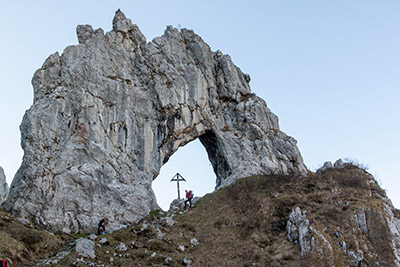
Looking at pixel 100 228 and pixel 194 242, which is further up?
pixel 100 228

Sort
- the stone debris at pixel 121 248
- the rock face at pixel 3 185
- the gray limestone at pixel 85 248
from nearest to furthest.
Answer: the gray limestone at pixel 85 248, the stone debris at pixel 121 248, the rock face at pixel 3 185

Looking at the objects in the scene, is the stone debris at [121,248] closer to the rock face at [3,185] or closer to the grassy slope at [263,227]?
the grassy slope at [263,227]

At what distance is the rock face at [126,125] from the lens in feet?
100

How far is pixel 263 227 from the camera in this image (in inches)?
1159

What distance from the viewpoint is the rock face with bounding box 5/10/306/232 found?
30.6m

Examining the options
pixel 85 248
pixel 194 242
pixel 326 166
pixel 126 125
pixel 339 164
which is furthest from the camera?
pixel 326 166

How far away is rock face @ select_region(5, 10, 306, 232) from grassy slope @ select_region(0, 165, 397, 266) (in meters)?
3.69

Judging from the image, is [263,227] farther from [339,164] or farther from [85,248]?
[339,164]

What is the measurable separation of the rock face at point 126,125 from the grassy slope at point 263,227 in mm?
3688

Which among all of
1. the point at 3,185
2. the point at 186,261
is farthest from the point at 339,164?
the point at 3,185

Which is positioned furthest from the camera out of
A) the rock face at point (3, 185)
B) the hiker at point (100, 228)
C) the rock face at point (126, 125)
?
the rock face at point (3, 185)

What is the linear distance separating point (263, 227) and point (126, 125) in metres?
14.3

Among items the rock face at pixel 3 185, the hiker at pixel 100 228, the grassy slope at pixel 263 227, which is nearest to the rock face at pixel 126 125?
the hiker at pixel 100 228

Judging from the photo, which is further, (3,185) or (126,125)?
(3,185)
